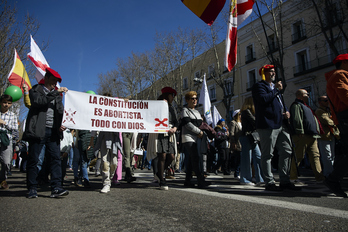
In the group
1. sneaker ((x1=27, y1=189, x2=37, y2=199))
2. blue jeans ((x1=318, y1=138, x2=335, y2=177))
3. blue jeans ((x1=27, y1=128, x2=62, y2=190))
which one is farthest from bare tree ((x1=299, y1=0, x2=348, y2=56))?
sneaker ((x1=27, y1=189, x2=37, y2=199))

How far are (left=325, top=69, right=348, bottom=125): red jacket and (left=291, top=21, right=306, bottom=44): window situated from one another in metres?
25.0

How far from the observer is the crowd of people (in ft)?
12.6

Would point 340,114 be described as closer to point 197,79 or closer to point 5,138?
point 5,138

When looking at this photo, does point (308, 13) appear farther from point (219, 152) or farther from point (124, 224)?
point (124, 224)

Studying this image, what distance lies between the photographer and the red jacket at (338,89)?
3.50m

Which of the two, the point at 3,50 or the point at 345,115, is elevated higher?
the point at 3,50

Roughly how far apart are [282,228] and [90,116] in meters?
3.65

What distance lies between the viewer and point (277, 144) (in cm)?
446

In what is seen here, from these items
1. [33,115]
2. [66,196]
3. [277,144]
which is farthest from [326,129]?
[33,115]

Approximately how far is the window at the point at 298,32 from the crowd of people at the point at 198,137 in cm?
2288

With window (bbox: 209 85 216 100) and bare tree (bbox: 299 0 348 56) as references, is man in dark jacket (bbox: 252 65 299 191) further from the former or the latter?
window (bbox: 209 85 216 100)

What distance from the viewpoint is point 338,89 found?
3.55m

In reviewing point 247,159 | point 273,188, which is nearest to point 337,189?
point 273,188

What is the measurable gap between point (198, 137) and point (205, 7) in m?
2.78
